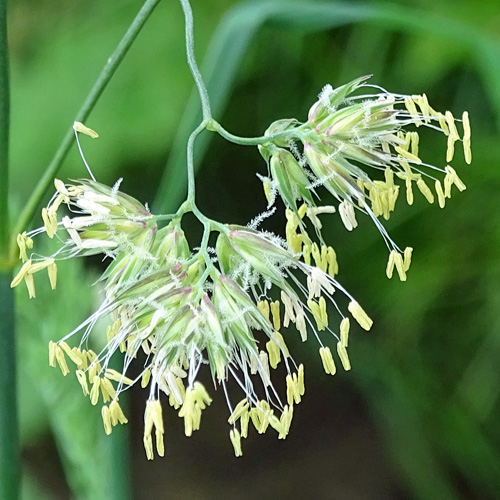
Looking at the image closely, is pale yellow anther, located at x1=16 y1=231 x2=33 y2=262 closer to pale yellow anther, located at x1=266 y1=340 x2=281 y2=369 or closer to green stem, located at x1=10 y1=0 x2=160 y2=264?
green stem, located at x1=10 y1=0 x2=160 y2=264

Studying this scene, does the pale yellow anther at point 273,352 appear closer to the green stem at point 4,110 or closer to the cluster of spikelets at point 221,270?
the cluster of spikelets at point 221,270

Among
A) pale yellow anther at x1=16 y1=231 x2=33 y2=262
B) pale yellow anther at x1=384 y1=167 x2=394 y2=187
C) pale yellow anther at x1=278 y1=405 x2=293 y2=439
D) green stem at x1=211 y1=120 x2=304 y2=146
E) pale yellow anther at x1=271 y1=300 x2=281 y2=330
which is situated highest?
green stem at x1=211 y1=120 x2=304 y2=146

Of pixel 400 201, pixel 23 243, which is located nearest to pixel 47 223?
pixel 23 243

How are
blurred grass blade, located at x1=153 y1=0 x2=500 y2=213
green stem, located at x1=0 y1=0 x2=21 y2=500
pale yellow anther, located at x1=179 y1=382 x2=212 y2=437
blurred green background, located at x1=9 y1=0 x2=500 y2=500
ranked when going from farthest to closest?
1. blurred green background, located at x1=9 y1=0 x2=500 y2=500
2. blurred grass blade, located at x1=153 y1=0 x2=500 y2=213
3. green stem, located at x1=0 y1=0 x2=21 y2=500
4. pale yellow anther, located at x1=179 y1=382 x2=212 y2=437

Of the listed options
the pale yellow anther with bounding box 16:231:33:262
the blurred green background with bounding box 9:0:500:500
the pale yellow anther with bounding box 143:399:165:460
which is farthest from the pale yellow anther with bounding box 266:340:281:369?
the blurred green background with bounding box 9:0:500:500

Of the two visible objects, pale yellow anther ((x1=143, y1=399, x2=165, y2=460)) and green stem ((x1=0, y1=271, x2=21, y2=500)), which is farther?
green stem ((x1=0, y1=271, x2=21, y2=500))

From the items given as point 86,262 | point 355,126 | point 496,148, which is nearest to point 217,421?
point 86,262

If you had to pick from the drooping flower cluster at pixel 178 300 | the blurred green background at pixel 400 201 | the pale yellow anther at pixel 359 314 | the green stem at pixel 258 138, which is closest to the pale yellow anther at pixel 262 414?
the drooping flower cluster at pixel 178 300

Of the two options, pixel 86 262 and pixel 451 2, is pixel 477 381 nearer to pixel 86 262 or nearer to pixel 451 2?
pixel 451 2

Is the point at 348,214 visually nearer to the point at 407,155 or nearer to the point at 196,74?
the point at 407,155
